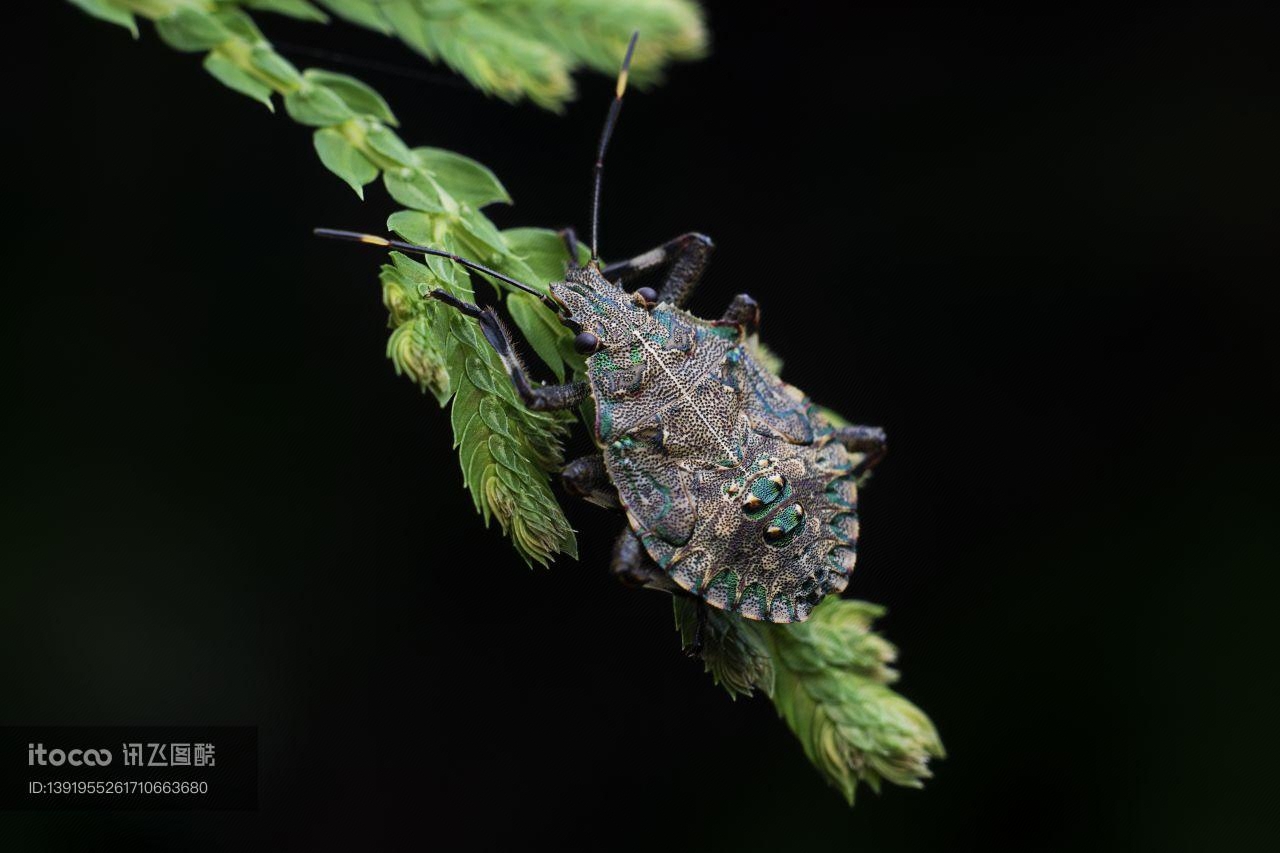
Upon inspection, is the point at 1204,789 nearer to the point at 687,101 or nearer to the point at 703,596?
the point at 703,596

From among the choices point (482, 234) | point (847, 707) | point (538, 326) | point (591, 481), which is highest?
point (482, 234)

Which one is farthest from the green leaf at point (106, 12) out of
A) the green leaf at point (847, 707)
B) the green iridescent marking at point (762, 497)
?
the green leaf at point (847, 707)

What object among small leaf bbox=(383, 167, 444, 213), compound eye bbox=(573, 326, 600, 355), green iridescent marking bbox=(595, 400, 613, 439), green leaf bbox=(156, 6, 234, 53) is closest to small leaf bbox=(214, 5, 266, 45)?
green leaf bbox=(156, 6, 234, 53)

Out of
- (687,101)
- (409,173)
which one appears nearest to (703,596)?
(409,173)

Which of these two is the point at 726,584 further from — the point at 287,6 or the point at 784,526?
the point at 287,6

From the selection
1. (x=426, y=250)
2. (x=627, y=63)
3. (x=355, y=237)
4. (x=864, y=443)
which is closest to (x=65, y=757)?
(x=355, y=237)

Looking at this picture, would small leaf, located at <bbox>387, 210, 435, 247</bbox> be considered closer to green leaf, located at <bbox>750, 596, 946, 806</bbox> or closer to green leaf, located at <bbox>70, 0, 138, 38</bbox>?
green leaf, located at <bbox>70, 0, 138, 38</bbox>
